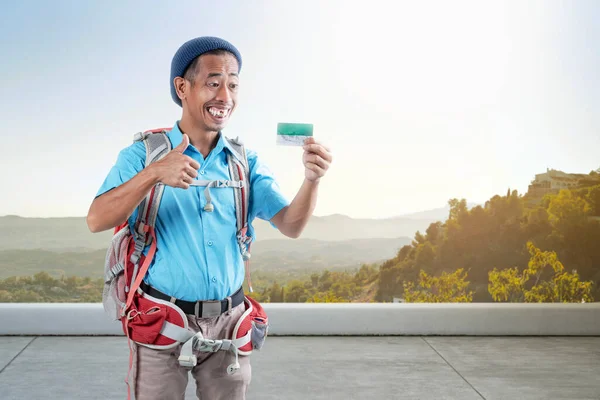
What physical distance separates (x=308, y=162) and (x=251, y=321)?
474mm

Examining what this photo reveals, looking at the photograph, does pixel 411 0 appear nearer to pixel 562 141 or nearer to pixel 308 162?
pixel 562 141

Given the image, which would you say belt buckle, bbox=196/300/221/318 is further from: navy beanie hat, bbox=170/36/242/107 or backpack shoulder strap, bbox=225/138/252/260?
navy beanie hat, bbox=170/36/242/107

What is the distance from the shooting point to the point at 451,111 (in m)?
6.59

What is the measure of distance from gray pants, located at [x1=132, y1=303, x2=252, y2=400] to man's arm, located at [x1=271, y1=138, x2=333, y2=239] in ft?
0.89

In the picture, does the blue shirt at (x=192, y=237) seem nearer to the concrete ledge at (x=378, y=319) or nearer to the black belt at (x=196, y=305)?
the black belt at (x=196, y=305)

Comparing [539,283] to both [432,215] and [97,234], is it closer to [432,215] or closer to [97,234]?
[432,215]

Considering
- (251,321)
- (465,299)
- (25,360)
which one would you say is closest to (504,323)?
(465,299)

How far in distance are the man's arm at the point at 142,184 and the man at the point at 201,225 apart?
3.4 inches

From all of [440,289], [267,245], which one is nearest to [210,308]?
[440,289]

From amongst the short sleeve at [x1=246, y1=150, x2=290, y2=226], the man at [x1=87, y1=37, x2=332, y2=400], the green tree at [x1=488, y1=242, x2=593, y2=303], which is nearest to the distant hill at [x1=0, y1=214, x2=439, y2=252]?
the green tree at [x1=488, y1=242, x2=593, y2=303]

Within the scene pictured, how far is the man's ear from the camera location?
170cm

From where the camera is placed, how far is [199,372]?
167cm

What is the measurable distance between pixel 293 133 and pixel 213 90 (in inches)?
8.8

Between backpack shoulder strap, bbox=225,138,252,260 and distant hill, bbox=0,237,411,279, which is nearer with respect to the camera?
backpack shoulder strap, bbox=225,138,252,260
